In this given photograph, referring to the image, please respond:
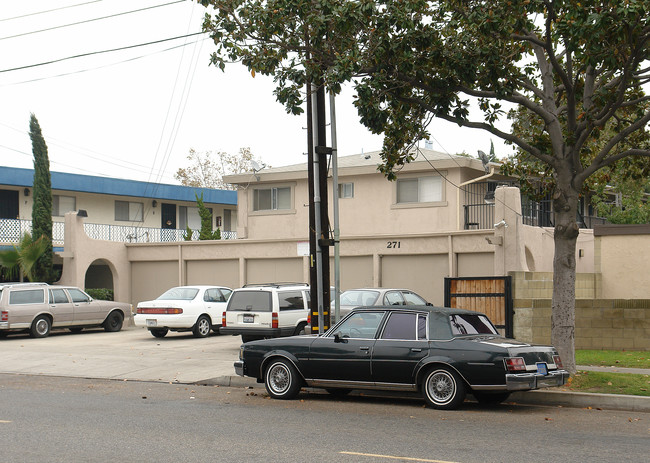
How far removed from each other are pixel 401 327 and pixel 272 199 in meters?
23.2

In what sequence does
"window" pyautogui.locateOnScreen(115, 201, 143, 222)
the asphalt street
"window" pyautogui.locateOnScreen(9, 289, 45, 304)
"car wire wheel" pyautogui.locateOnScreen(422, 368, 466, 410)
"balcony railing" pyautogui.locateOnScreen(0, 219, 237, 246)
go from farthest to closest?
"window" pyautogui.locateOnScreen(115, 201, 143, 222), "balcony railing" pyautogui.locateOnScreen(0, 219, 237, 246), "window" pyautogui.locateOnScreen(9, 289, 45, 304), "car wire wheel" pyautogui.locateOnScreen(422, 368, 466, 410), the asphalt street

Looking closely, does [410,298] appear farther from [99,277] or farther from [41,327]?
[99,277]

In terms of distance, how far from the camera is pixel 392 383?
12.1 metres

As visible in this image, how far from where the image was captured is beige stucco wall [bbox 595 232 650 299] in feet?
71.5

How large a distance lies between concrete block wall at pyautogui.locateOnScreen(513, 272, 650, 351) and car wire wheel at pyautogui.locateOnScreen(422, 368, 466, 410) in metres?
7.79

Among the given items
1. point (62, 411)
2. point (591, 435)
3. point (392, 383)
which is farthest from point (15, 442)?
point (591, 435)

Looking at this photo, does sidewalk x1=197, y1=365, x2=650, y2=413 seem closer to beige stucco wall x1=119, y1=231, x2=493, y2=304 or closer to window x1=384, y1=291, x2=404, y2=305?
window x1=384, y1=291, x2=404, y2=305

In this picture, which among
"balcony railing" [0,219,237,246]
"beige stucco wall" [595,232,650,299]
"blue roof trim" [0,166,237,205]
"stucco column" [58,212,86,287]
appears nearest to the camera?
"beige stucco wall" [595,232,650,299]

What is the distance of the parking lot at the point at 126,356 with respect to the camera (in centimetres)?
1694

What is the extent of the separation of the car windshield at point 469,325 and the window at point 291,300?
8.59m

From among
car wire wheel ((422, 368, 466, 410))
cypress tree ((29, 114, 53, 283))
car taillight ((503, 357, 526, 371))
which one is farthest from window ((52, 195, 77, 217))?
car taillight ((503, 357, 526, 371))

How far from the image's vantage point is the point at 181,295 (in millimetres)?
25141

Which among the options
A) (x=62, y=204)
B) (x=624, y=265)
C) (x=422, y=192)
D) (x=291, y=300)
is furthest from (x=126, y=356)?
(x=62, y=204)

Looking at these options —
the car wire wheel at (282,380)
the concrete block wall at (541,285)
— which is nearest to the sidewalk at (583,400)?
the car wire wheel at (282,380)
